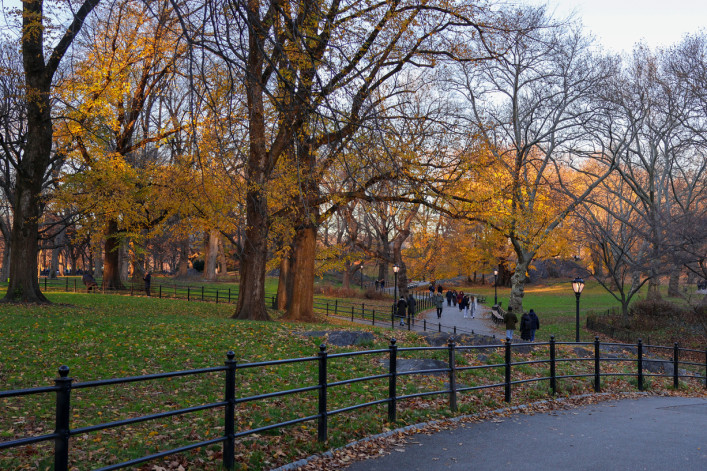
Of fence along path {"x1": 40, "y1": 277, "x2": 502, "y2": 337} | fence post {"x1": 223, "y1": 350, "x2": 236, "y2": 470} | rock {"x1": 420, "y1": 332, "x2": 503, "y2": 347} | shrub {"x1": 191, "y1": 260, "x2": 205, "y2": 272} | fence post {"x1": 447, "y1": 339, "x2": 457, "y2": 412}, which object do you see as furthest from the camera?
shrub {"x1": 191, "y1": 260, "x2": 205, "y2": 272}

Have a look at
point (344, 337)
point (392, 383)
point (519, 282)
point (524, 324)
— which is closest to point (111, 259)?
point (524, 324)

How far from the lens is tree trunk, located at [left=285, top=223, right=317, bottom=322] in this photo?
77.9 ft

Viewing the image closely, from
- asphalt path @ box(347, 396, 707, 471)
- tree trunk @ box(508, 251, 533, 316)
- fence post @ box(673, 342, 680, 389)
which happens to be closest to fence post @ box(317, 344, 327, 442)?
asphalt path @ box(347, 396, 707, 471)

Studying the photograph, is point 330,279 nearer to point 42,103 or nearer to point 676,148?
point 676,148

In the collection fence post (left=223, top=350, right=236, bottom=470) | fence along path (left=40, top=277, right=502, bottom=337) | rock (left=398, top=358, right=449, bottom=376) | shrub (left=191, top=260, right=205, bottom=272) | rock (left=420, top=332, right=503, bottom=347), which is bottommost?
fence along path (left=40, top=277, right=502, bottom=337)

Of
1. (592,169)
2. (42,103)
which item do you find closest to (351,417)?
(42,103)

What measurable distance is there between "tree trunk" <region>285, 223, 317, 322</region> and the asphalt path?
582 inches

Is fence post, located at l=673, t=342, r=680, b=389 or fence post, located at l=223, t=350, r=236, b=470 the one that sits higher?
fence post, located at l=223, t=350, r=236, b=470

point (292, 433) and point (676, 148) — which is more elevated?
point (676, 148)

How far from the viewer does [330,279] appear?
2980 inches

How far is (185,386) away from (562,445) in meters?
5.86

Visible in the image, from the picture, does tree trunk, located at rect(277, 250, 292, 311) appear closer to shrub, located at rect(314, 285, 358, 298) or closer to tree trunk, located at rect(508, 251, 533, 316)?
tree trunk, located at rect(508, 251, 533, 316)

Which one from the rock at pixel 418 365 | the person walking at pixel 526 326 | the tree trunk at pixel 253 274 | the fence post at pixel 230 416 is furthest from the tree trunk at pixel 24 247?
the person walking at pixel 526 326

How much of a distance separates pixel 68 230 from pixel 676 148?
44240 millimetres
